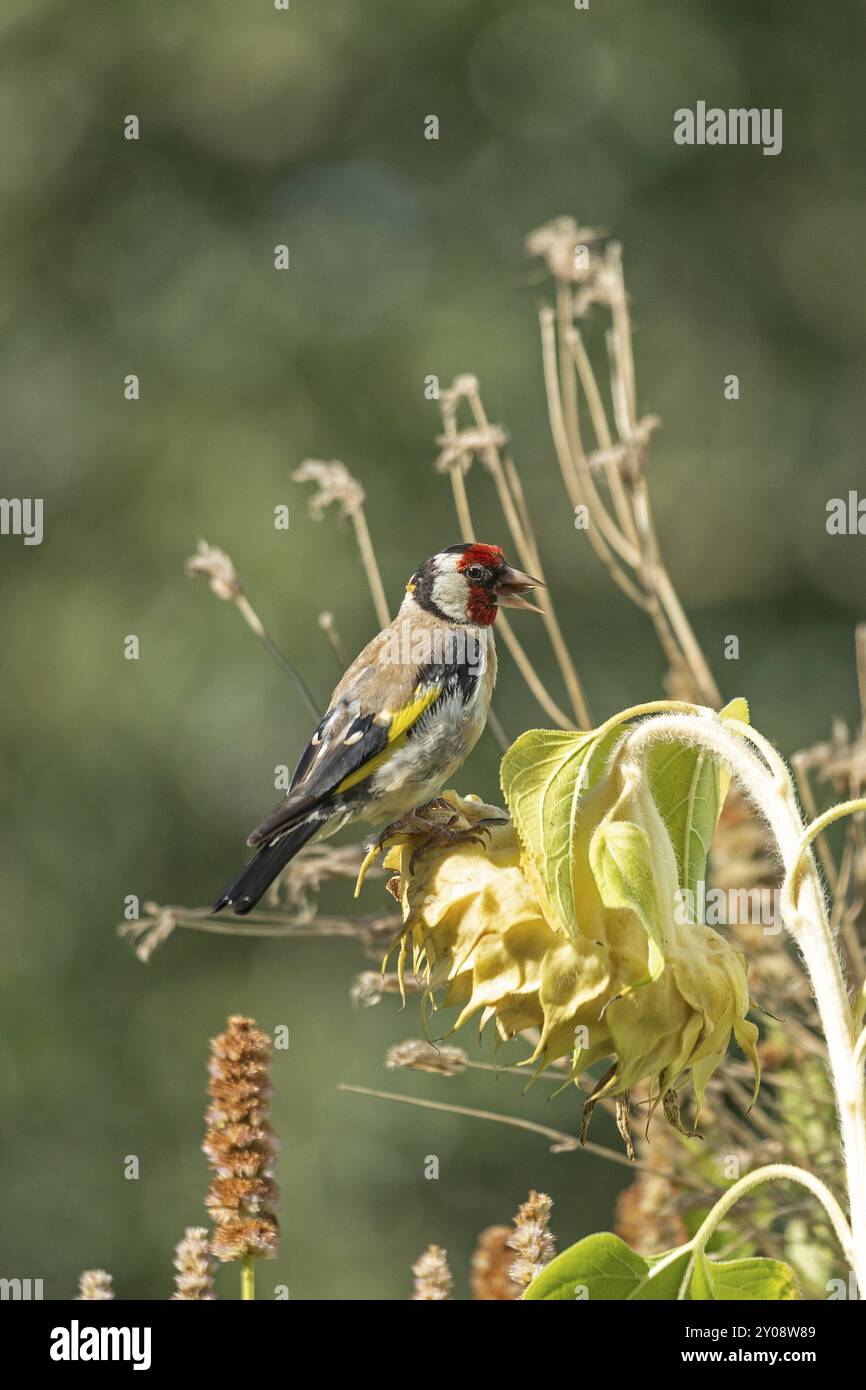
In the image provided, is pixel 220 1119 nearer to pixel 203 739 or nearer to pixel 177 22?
pixel 203 739

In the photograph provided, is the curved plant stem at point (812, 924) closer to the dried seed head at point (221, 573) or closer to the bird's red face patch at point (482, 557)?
the bird's red face patch at point (482, 557)

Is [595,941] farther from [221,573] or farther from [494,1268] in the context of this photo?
[221,573]

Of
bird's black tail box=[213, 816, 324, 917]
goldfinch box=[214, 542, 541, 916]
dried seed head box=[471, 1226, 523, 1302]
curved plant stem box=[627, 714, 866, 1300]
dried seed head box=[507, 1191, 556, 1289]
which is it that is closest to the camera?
curved plant stem box=[627, 714, 866, 1300]

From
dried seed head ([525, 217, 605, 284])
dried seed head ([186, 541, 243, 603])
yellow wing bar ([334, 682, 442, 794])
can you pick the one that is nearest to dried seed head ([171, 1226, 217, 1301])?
yellow wing bar ([334, 682, 442, 794])

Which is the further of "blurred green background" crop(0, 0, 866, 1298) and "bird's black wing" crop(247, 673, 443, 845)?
"blurred green background" crop(0, 0, 866, 1298)

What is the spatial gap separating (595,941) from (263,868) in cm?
83

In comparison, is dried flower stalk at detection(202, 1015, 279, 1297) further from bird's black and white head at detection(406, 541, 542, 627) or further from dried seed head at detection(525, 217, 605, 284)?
dried seed head at detection(525, 217, 605, 284)

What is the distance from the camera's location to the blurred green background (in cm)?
725

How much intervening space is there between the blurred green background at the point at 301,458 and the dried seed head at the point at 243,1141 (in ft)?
16.3

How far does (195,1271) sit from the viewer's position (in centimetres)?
147

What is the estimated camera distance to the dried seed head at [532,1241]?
4.49 feet

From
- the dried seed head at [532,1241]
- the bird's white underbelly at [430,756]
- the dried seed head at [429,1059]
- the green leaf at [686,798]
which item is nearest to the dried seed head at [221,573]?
the bird's white underbelly at [430,756]

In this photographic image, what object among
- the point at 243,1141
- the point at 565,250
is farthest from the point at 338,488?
the point at 243,1141

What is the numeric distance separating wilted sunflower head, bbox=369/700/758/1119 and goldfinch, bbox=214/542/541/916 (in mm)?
669
